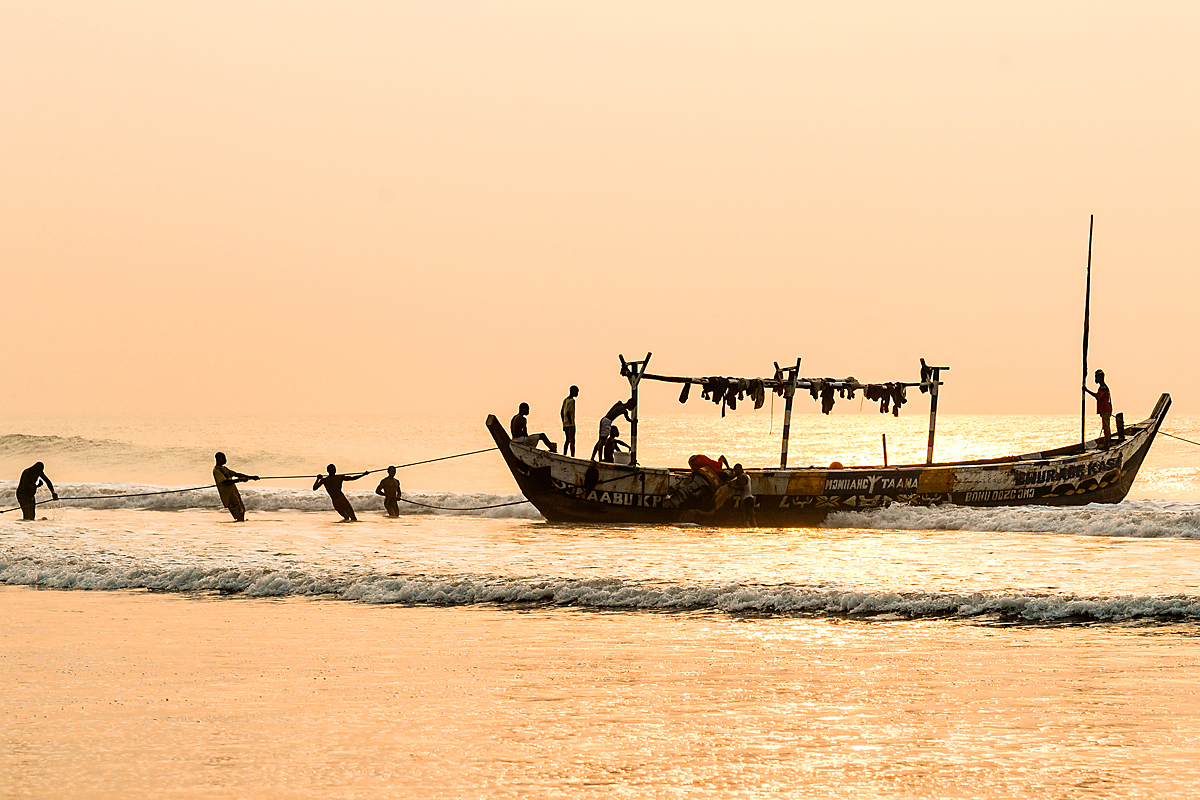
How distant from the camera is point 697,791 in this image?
5.70 metres

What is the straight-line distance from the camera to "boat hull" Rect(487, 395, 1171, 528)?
21.5 metres

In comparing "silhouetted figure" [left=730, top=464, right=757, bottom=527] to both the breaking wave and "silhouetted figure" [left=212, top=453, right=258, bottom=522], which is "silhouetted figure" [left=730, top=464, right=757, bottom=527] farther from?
"silhouetted figure" [left=212, top=453, right=258, bottom=522]

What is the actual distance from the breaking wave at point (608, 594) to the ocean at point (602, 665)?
45mm

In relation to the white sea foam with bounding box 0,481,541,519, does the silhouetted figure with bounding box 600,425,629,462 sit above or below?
above

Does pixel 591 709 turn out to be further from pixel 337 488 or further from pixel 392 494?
pixel 392 494

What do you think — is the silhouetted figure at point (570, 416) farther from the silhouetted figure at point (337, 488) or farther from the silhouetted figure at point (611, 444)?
the silhouetted figure at point (337, 488)

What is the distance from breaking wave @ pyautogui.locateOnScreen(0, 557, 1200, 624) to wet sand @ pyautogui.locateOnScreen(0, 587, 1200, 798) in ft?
2.70

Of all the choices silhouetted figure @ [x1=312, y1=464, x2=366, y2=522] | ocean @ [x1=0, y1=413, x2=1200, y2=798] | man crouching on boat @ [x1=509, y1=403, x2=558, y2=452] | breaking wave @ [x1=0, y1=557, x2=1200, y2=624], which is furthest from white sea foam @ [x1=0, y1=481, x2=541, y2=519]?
breaking wave @ [x1=0, y1=557, x2=1200, y2=624]

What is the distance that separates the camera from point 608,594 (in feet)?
41.1

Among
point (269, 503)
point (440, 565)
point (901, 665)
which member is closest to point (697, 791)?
point (901, 665)

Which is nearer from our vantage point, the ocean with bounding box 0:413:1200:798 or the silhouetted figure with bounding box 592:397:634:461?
the ocean with bounding box 0:413:1200:798

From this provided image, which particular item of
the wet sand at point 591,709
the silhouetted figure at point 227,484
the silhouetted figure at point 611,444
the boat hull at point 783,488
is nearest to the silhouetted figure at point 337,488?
the silhouetted figure at point 227,484

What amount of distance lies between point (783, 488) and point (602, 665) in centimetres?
1336

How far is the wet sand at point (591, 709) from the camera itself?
5.91 metres
